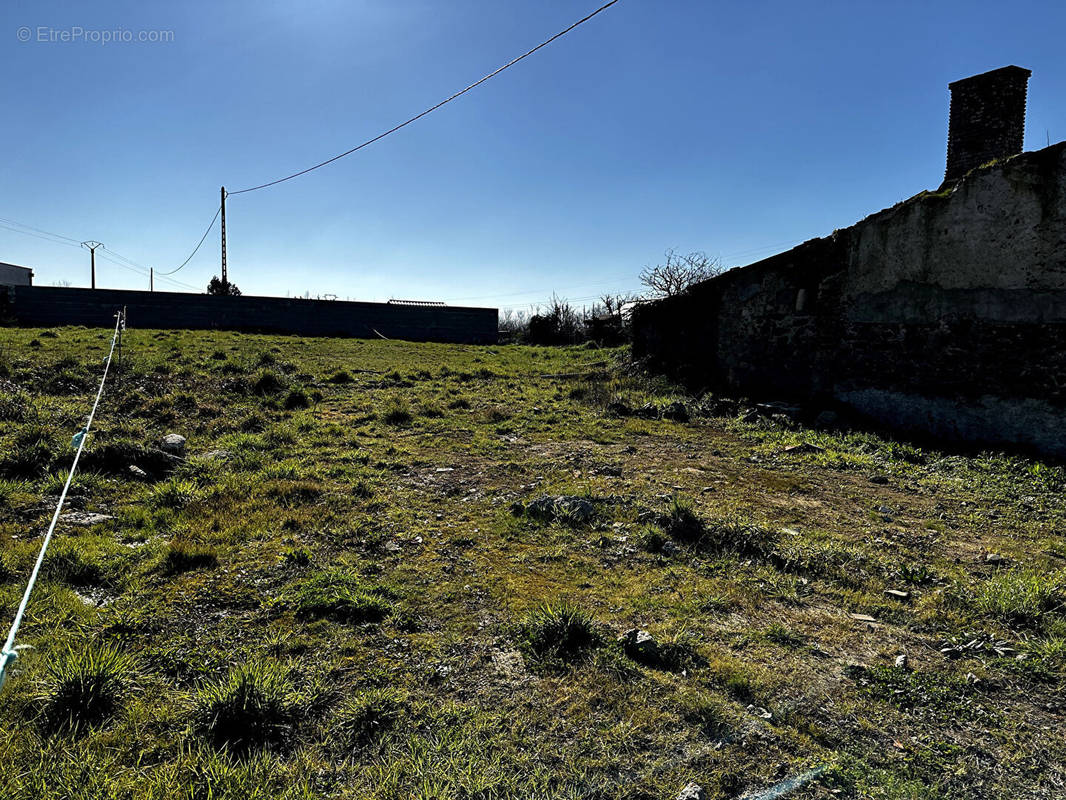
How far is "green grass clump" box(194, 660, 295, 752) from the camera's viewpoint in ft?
6.91

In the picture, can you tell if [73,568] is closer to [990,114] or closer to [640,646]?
[640,646]

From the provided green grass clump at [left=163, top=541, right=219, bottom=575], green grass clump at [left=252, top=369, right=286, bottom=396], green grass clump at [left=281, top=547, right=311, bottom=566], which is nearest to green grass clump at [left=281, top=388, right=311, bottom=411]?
green grass clump at [left=252, top=369, right=286, bottom=396]

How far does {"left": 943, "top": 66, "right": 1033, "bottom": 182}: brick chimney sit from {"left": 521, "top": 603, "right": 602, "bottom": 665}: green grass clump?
34.9 ft

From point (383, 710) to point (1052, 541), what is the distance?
506 cm

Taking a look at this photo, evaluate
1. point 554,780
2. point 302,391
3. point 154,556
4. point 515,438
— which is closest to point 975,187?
point 515,438

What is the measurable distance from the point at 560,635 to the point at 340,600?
4.07 ft

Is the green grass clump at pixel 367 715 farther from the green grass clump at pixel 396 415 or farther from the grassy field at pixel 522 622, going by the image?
the green grass clump at pixel 396 415

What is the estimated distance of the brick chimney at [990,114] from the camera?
9.38 m

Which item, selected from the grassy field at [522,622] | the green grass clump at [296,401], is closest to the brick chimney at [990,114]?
the grassy field at [522,622]

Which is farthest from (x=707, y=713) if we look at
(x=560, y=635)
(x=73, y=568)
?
(x=73, y=568)

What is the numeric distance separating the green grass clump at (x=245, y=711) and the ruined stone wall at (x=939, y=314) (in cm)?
801

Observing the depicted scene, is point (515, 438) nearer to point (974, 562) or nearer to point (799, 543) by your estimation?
point (799, 543)

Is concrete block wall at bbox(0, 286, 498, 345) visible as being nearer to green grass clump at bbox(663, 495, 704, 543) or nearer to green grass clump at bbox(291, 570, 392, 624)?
green grass clump at bbox(663, 495, 704, 543)

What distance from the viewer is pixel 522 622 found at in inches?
118
